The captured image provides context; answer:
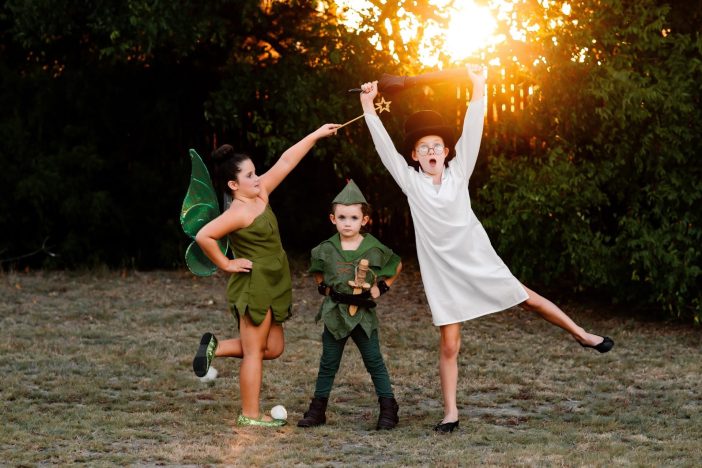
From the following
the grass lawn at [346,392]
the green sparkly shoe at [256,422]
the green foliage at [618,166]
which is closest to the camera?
the grass lawn at [346,392]

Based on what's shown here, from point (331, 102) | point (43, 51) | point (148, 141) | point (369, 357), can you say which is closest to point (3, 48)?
point (43, 51)

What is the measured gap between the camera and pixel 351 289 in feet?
18.4

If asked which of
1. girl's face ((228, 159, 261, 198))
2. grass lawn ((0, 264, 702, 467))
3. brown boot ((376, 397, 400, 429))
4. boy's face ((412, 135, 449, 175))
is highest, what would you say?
boy's face ((412, 135, 449, 175))

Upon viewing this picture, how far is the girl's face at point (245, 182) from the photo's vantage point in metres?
5.62

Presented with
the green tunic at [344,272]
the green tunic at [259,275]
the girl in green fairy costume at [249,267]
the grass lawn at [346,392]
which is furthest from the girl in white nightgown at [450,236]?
the green tunic at [259,275]

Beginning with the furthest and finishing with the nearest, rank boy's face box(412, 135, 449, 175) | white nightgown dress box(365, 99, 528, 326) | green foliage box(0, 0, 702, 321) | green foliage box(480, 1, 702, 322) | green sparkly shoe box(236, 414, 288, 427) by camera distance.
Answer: green foliage box(0, 0, 702, 321) < green foliage box(480, 1, 702, 322) < green sparkly shoe box(236, 414, 288, 427) < boy's face box(412, 135, 449, 175) < white nightgown dress box(365, 99, 528, 326)

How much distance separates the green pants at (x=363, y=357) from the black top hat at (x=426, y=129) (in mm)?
988

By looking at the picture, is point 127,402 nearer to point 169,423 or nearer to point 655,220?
point 169,423

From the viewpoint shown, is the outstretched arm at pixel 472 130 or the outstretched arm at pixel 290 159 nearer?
the outstretched arm at pixel 472 130

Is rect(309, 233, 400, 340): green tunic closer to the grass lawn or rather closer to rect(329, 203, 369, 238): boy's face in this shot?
rect(329, 203, 369, 238): boy's face

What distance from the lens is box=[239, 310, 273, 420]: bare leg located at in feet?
18.6

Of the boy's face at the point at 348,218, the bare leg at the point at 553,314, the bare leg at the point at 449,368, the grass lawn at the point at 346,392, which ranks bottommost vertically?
the grass lawn at the point at 346,392

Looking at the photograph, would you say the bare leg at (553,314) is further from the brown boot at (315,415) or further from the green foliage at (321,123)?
the green foliage at (321,123)

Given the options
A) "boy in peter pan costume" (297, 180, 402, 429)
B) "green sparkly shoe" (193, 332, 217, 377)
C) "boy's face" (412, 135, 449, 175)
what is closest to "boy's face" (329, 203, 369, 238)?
"boy in peter pan costume" (297, 180, 402, 429)
